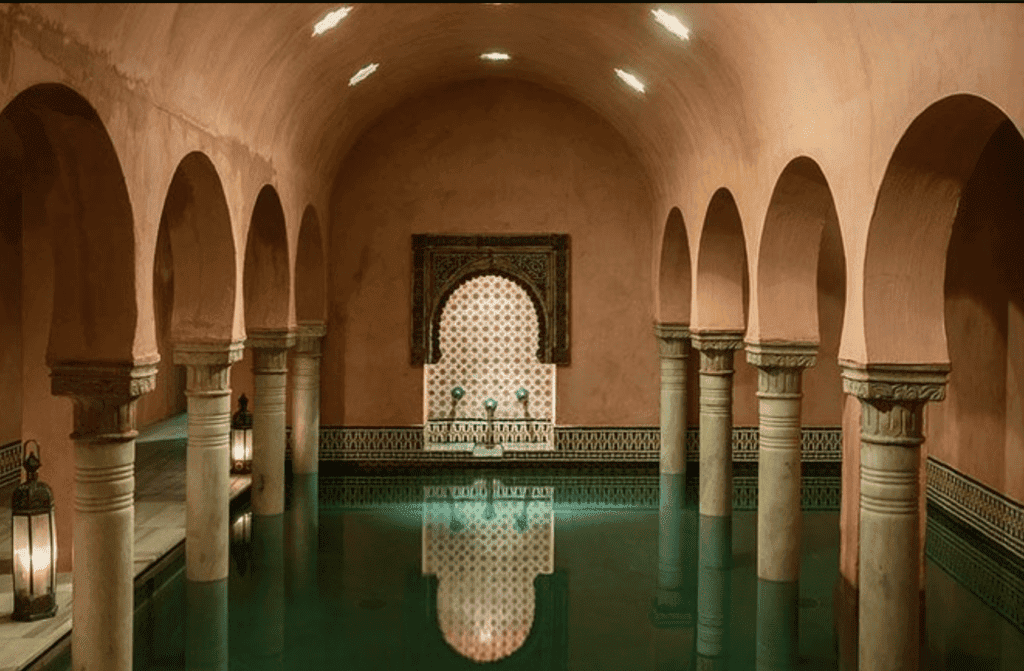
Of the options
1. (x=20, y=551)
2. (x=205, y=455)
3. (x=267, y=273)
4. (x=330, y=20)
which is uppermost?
(x=330, y=20)

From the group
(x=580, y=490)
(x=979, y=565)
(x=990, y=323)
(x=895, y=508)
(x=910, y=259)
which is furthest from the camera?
(x=580, y=490)

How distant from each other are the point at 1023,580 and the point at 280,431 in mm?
8387

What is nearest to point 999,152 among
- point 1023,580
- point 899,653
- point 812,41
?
point 1023,580

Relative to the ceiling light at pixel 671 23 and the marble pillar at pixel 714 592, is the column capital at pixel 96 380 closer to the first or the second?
the marble pillar at pixel 714 592

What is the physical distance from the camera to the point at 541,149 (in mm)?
17344

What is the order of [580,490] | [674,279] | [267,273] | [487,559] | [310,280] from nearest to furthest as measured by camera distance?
[487,559] → [267,273] → [580,490] → [674,279] → [310,280]

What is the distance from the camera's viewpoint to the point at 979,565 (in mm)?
11445

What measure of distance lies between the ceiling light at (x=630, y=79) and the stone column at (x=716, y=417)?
120 inches

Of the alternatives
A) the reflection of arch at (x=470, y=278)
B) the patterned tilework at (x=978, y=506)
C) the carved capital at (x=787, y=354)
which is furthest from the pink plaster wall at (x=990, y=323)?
the reflection of arch at (x=470, y=278)

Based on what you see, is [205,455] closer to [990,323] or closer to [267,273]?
[267,273]

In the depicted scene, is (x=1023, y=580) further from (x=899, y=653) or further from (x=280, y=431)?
(x=280, y=431)

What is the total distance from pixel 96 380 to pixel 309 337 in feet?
29.5

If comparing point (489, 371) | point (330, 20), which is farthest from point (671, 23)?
point (489, 371)

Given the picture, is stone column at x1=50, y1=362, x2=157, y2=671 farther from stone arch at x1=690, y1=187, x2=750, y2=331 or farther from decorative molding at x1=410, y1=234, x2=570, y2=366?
decorative molding at x1=410, y1=234, x2=570, y2=366
